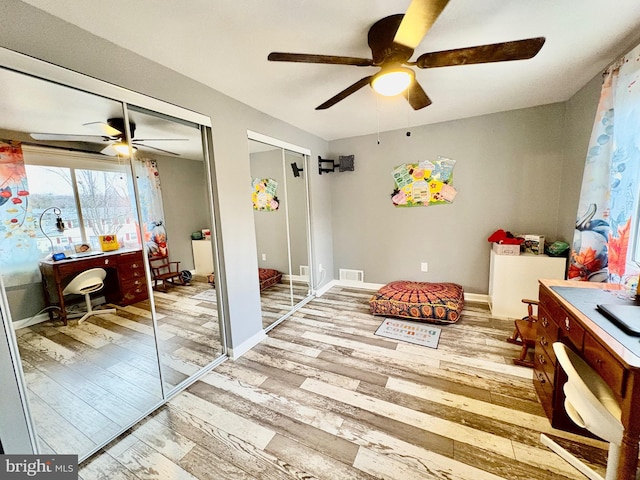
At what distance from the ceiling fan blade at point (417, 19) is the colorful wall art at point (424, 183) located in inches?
97.0

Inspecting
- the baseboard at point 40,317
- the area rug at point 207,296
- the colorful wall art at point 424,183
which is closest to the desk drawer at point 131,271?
the baseboard at point 40,317

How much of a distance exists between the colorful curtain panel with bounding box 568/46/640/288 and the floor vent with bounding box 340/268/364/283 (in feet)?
8.40

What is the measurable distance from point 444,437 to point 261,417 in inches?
46.5

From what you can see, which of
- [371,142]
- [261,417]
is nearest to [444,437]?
[261,417]

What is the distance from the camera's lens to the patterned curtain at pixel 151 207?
1.79 meters

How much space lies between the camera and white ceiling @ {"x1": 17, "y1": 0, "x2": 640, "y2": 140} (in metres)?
1.28

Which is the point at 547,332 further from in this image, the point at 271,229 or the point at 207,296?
the point at 207,296

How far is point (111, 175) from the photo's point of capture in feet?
5.61

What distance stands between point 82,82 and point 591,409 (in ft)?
9.56

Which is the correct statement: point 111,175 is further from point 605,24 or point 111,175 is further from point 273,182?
point 605,24

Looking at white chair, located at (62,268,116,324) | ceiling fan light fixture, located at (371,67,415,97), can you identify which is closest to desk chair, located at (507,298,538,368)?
ceiling fan light fixture, located at (371,67,415,97)

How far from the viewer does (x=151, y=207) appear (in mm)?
1963

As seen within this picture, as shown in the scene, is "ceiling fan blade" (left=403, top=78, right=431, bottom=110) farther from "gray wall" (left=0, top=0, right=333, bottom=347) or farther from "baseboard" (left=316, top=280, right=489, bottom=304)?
"baseboard" (left=316, top=280, right=489, bottom=304)

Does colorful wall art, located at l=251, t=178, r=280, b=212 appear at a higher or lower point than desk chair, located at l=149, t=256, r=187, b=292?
higher
